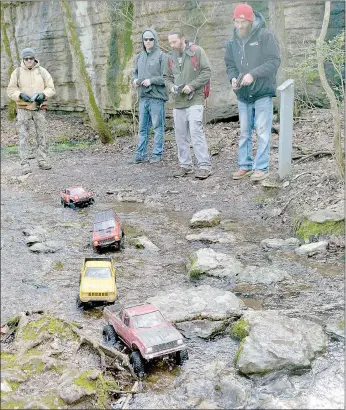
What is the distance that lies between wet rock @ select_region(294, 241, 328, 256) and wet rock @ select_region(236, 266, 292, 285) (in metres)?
0.34

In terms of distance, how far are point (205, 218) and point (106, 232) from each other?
40.4 inches

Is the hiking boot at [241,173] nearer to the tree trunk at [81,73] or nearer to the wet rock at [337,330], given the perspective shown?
the tree trunk at [81,73]

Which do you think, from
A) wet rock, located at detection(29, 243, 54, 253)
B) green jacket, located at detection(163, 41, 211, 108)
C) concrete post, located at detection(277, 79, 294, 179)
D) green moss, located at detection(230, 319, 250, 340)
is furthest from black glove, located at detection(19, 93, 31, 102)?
concrete post, located at detection(277, 79, 294, 179)

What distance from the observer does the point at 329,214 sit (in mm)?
3930

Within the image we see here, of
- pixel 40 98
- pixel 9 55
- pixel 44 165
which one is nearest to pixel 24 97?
pixel 40 98

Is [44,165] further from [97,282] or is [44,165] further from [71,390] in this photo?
[71,390]

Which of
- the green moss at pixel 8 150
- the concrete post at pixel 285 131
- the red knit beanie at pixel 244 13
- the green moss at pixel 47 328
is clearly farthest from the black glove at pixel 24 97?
the concrete post at pixel 285 131

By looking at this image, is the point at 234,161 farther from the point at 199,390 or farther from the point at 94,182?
the point at 199,390

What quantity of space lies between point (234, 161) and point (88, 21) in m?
2.02

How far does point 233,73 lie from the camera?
16.5ft

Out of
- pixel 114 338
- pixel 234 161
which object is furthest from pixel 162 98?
pixel 114 338

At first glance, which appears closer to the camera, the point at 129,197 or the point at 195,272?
the point at 195,272

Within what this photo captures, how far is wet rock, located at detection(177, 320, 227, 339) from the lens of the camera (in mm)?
2734

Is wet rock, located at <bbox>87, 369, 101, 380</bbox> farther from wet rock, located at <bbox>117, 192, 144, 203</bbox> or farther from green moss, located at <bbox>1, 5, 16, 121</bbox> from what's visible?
wet rock, located at <bbox>117, 192, 144, 203</bbox>
